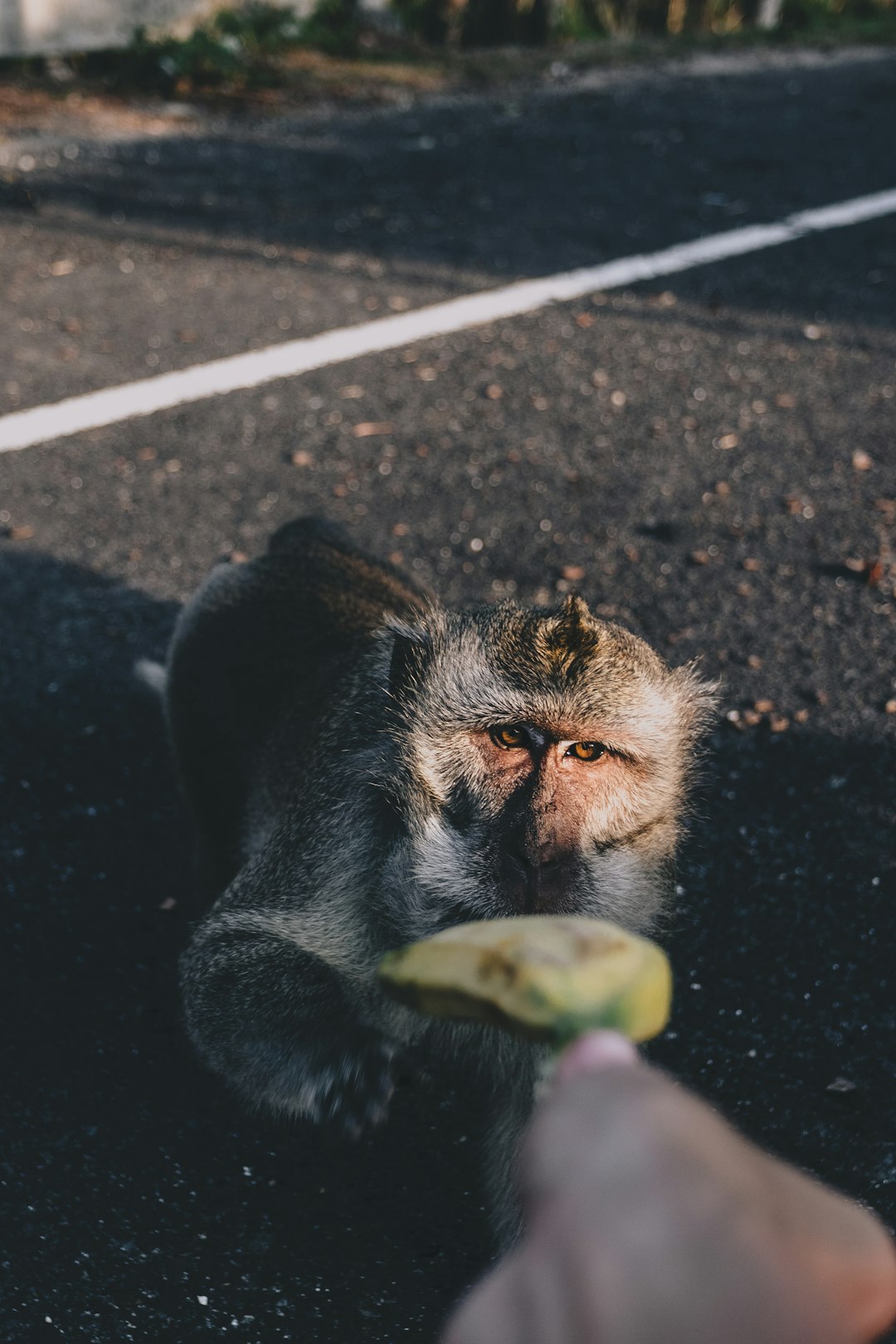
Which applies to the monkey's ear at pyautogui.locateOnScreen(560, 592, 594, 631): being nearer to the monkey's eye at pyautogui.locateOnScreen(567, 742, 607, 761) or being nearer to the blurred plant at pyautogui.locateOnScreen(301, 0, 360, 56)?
the monkey's eye at pyautogui.locateOnScreen(567, 742, 607, 761)

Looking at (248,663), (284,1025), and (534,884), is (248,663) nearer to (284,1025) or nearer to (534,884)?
(284,1025)

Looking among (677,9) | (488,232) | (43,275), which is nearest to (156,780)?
(43,275)

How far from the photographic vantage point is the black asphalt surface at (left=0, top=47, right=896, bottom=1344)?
2250mm

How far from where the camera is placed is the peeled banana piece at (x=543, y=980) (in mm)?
992

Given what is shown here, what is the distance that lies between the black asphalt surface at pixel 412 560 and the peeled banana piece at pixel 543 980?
123 centimetres

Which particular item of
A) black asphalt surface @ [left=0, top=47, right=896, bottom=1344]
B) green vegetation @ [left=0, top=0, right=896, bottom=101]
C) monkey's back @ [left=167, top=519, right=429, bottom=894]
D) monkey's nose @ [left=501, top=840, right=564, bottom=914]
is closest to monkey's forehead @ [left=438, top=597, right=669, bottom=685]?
monkey's nose @ [left=501, top=840, right=564, bottom=914]

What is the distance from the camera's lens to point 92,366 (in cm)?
463

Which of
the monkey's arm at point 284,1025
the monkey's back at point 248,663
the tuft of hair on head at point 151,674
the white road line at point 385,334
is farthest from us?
the white road line at point 385,334

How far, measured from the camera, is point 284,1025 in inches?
94.3

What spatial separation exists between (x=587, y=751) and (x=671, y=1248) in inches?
55.9

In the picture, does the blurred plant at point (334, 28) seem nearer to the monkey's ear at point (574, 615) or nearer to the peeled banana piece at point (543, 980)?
the monkey's ear at point (574, 615)

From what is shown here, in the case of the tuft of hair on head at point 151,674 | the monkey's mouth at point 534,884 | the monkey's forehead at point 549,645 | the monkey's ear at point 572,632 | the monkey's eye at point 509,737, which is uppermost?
the monkey's ear at point 572,632

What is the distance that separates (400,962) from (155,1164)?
1385 millimetres


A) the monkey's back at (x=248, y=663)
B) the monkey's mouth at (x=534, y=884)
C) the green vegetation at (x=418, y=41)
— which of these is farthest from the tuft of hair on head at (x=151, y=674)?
the green vegetation at (x=418, y=41)
